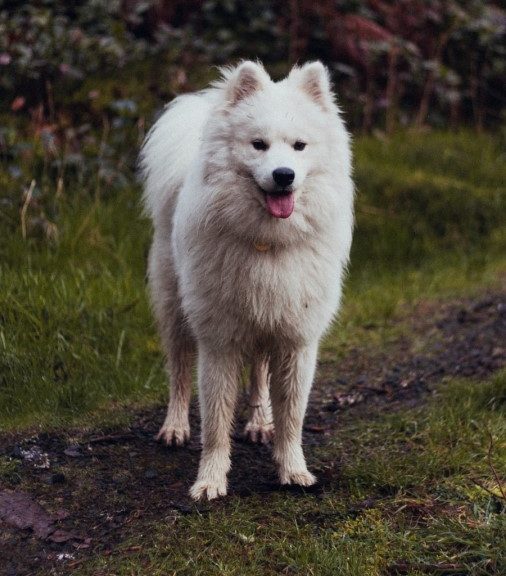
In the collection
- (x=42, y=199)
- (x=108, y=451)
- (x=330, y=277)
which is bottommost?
(x=108, y=451)

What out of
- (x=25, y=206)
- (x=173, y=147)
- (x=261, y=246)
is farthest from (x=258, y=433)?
(x=25, y=206)

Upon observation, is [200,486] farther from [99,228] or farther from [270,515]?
[99,228]

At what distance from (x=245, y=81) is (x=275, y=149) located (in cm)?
35

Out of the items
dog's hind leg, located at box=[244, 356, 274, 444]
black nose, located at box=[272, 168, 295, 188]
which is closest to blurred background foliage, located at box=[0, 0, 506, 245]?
dog's hind leg, located at box=[244, 356, 274, 444]

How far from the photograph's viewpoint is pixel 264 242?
350cm

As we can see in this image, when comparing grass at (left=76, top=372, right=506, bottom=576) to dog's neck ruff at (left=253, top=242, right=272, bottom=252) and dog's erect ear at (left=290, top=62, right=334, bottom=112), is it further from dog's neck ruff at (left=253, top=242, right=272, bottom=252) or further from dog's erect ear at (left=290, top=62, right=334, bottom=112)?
dog's erect ear at (left=290, top=62, right=334, bottom=112)

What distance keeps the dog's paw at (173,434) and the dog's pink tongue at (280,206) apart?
1.35m

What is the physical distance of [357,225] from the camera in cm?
706

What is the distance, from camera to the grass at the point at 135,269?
467cm

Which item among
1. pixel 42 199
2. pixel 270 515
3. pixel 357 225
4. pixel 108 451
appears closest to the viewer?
pixel 270 515

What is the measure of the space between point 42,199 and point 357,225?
7.88 ft

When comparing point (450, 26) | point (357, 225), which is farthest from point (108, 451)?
point (450, 26)

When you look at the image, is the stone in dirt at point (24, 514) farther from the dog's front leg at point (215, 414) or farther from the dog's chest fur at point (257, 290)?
the dog's chest fur at point (257, 290)

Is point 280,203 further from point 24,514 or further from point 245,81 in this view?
point 24,514
